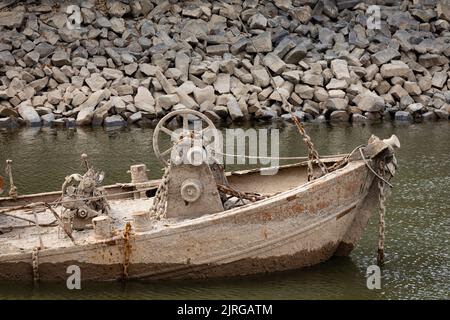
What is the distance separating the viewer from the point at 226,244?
12.4m

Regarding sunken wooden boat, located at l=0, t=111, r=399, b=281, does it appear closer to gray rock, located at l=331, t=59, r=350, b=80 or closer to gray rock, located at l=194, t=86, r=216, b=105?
gray rock, located at l=194, t=86, r=216, b=105

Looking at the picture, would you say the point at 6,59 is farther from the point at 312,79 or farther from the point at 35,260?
the point at 35,260

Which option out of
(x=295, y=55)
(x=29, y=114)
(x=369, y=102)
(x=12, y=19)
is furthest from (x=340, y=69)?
(x=12, y=19)

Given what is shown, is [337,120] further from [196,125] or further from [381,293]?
[381,293]

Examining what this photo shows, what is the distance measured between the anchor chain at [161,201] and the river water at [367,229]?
1031 mm

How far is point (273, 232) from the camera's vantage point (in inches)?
493

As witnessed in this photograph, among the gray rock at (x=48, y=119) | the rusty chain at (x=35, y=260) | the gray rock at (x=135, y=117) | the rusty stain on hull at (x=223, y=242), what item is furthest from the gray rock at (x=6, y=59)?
the rusty chain at (x=35, y=260)

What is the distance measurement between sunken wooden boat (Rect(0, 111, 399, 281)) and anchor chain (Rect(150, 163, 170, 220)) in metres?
→ 0.02

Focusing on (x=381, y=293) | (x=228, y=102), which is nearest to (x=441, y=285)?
(x=381, y=293)

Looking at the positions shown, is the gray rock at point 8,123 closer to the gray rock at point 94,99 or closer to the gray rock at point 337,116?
the gray rock at point 94,99

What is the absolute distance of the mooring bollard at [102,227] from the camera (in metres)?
12.2

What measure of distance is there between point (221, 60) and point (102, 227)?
18.5 meters

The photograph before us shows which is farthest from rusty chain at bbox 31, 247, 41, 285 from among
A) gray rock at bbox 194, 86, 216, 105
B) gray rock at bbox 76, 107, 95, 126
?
gray rock at bbox 194, 86, 216, 105

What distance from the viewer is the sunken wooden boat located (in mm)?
12273
